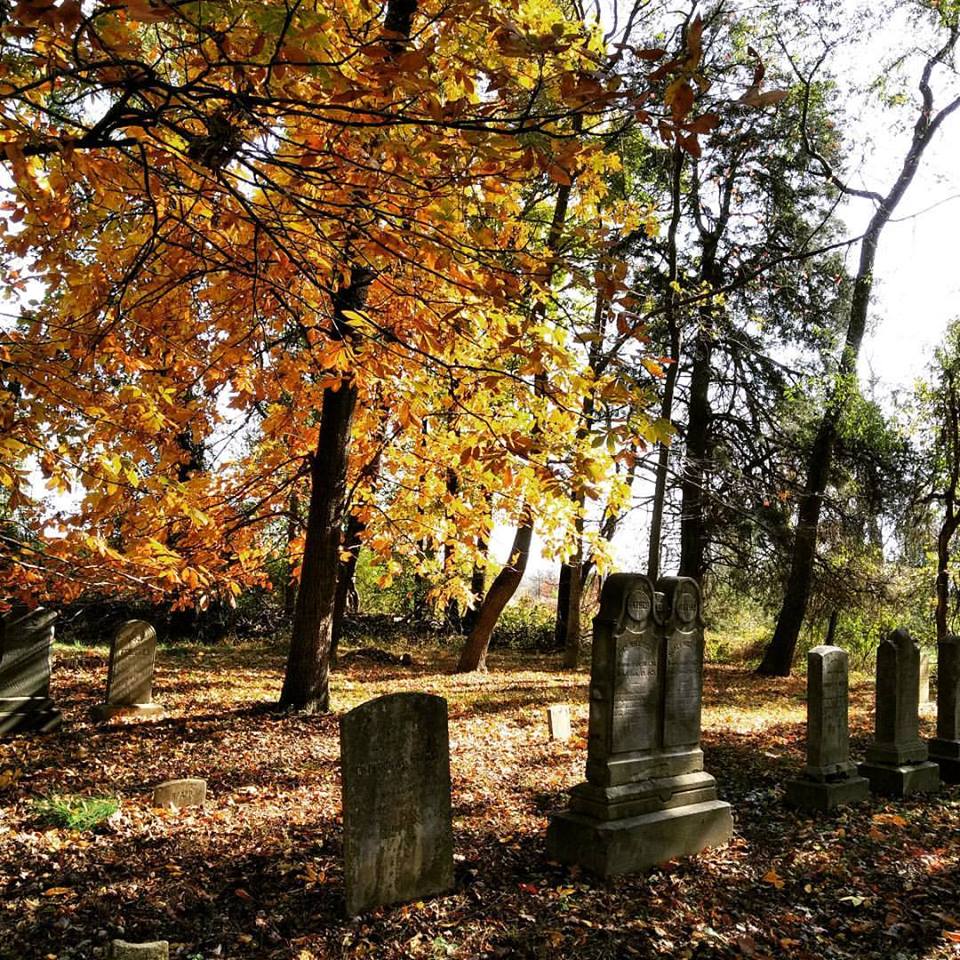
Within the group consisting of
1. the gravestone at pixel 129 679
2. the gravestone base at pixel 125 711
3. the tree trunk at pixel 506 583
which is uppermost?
the tree trunk at pixel 506 583

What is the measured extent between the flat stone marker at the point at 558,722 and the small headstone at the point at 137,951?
6752 mm

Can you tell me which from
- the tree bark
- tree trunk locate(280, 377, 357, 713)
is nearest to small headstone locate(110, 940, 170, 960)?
tree trunk locate(280, 377, 357, 713)

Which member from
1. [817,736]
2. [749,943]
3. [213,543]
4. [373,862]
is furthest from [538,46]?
[213,543]

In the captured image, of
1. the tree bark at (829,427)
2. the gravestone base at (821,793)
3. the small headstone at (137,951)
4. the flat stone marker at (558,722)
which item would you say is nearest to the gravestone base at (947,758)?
the gravestone base at (821,793)

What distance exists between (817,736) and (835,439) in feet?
39.8

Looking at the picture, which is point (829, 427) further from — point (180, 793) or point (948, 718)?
point (180, 793)

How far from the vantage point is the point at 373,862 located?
487cm

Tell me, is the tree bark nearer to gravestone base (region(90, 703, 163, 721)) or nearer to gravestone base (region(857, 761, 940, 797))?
gravestone base (region(857, 761, 940, 797))

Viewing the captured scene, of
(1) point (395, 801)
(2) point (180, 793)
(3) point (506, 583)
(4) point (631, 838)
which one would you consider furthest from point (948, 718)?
(2) point (180, 793)

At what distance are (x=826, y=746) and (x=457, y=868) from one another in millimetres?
4244

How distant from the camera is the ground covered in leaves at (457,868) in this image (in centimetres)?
456

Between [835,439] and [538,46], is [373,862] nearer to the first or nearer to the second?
[538,46]

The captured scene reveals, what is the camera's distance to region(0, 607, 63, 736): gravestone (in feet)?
30.0

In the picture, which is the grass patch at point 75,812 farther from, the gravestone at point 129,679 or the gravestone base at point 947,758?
the gravestone base at point 947,758
